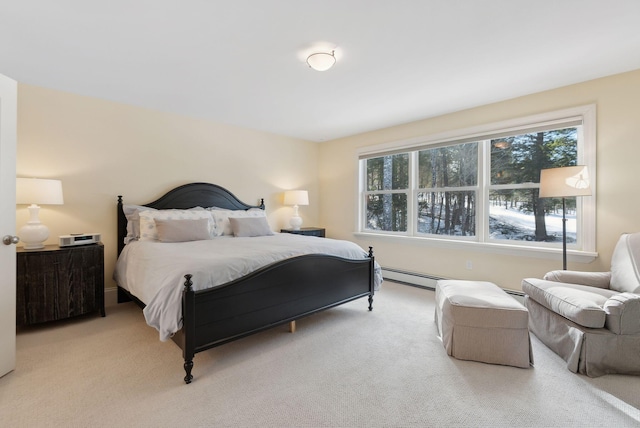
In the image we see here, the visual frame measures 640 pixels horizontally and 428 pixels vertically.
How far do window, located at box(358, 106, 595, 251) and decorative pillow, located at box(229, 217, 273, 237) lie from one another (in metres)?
1.94

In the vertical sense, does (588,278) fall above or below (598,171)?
below

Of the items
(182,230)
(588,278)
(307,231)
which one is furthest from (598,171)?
(182,230)

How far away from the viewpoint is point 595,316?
1.90m

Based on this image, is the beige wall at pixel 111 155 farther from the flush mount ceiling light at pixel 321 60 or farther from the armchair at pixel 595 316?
the armchair at pixel 595 316

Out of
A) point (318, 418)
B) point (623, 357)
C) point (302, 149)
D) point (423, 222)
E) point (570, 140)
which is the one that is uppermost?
point (302, 149)

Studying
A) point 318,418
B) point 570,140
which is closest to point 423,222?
point 570,140

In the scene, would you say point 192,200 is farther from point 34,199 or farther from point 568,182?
point 568,182

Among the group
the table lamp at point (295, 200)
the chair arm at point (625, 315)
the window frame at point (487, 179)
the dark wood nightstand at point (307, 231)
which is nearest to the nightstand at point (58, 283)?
the dark wood nightstand at point (307, 231)

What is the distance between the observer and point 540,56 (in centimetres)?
239

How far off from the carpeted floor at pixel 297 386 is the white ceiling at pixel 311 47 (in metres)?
2.35

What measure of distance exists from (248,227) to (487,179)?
3.05 meters

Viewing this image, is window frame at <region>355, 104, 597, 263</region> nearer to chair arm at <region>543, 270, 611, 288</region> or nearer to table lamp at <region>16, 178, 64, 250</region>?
chair arm at <region>543, 270, 611, 288</region>

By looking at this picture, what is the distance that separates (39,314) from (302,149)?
407cm

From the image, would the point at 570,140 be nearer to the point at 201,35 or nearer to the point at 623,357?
the point at 623,357
